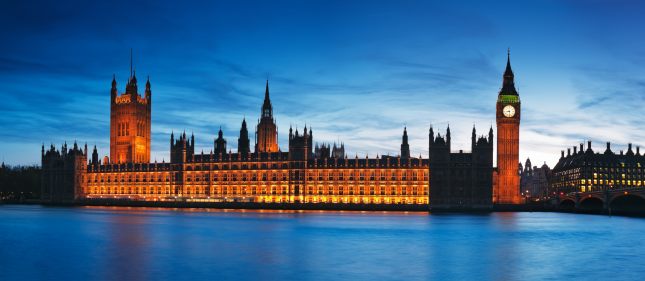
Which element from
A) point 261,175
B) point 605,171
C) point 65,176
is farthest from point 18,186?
point 605,171

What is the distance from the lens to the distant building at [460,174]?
5221 inches

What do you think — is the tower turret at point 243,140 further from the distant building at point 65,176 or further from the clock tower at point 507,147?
the clock tower at point 507,147

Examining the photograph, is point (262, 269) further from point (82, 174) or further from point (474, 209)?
point (82, 174)

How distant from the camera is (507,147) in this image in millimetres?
140625

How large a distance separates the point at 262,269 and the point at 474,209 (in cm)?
9118

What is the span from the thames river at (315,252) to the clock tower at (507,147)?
5717 centimetres

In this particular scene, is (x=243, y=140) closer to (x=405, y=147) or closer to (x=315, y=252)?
(x=405, y=147)

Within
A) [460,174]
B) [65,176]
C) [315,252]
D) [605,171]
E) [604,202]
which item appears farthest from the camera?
[605,171]

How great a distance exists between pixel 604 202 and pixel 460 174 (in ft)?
80.9

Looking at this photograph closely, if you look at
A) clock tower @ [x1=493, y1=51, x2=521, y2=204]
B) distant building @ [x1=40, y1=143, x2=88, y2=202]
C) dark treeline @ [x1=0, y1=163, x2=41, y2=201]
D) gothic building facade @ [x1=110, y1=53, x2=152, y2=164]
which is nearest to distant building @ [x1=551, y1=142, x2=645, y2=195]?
clock tower @ [x1=493, y1=51, x2=521, y2=204]

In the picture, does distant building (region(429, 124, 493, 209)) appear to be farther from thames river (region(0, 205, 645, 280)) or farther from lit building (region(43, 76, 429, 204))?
thames river (region(0, 205, 645, 280))

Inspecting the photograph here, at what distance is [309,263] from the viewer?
160 ft

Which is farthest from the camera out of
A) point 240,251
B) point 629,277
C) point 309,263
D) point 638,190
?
point 638,190

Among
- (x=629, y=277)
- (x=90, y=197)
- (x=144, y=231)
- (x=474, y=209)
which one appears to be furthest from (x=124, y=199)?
(x=629, y=277)
